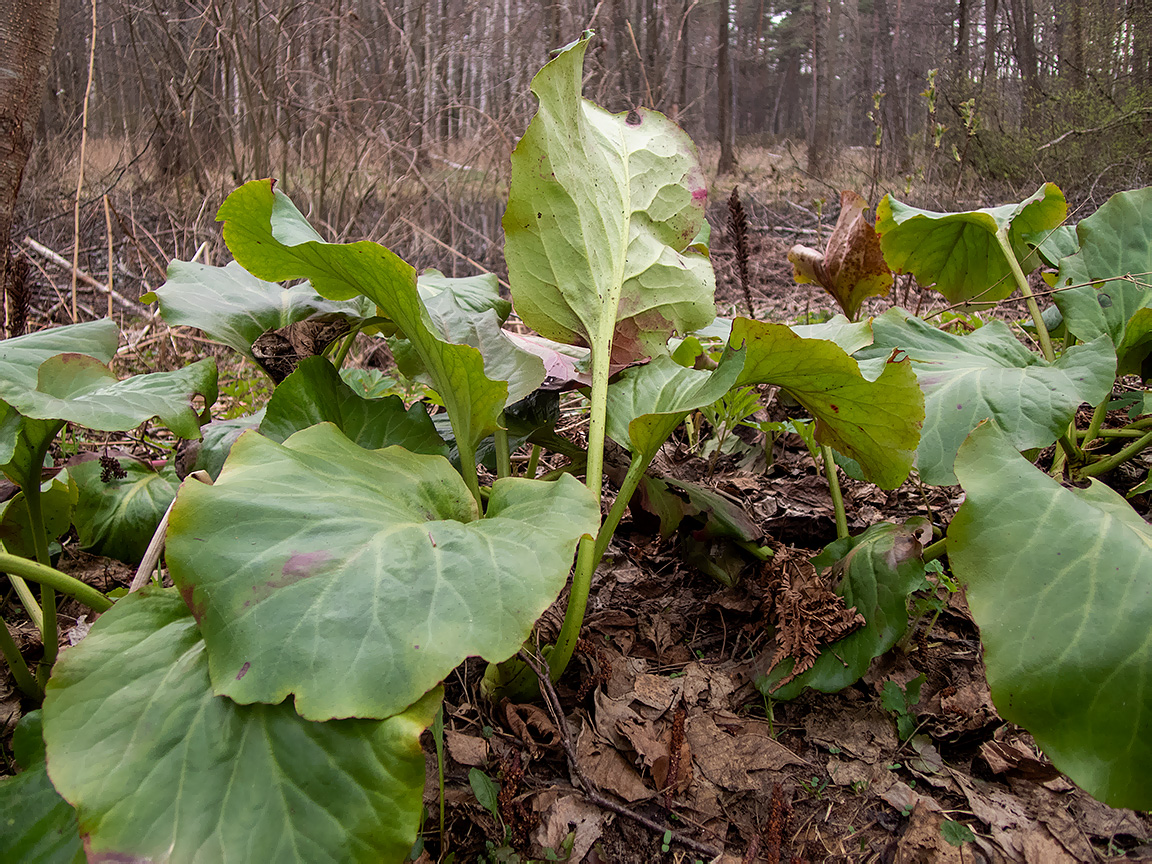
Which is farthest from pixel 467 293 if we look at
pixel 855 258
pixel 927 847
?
pixel 927 847

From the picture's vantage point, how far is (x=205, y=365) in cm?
109

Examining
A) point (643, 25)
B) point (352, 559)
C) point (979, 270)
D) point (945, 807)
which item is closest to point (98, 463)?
point (352, 559)

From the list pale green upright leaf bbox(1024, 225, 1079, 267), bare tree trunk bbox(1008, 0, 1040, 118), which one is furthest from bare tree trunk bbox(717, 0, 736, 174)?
pale green upright leaf bbox(1024, 225, 1079, 267)

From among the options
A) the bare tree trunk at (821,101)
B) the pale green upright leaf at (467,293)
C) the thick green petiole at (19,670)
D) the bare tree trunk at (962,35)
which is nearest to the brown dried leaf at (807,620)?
the pale green upright leaf at (467,293)

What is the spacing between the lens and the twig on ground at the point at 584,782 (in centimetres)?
84

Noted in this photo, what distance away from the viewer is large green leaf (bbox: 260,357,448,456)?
1012 mm

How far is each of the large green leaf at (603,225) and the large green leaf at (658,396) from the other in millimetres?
78

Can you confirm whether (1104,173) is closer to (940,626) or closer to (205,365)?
(940,626)

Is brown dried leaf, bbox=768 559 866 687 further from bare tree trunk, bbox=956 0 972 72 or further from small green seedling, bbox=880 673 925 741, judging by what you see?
bare tree trunk, bbox=956 0 972 72

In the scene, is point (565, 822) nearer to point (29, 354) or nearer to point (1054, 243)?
point (29, 354)

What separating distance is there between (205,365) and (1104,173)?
341 inches

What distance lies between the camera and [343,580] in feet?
2.19

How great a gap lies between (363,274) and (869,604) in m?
0.86

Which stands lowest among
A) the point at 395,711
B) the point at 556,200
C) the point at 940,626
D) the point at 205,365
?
the point at 940,626
